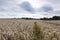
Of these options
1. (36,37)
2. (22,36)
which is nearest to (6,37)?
(22,36)

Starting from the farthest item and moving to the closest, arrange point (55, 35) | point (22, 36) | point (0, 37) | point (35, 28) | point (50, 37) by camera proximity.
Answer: point (55, 35) → point (50, 37) → point (22, 36) → point (0, 37) → point (35, 28)

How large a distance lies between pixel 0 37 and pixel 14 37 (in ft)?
1.88

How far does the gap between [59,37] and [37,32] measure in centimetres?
194

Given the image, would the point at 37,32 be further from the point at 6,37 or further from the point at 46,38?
the point at 46,38

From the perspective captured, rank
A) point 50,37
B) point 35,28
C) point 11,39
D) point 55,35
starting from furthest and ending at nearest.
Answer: point 55,35 < point 50,37 < point 11,39 < point 35,28

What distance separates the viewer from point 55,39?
530cm

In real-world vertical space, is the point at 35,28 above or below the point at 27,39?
above

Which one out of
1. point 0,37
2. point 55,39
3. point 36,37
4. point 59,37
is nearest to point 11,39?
point 0,37

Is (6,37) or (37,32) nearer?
(37,32)

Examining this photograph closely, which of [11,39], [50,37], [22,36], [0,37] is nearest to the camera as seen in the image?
[0,37]

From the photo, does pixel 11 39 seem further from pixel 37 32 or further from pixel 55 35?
pixel 55 35

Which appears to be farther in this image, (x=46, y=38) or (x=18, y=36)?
(x=46, y=38)

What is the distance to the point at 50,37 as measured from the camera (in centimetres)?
562

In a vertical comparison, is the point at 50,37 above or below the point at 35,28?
below
